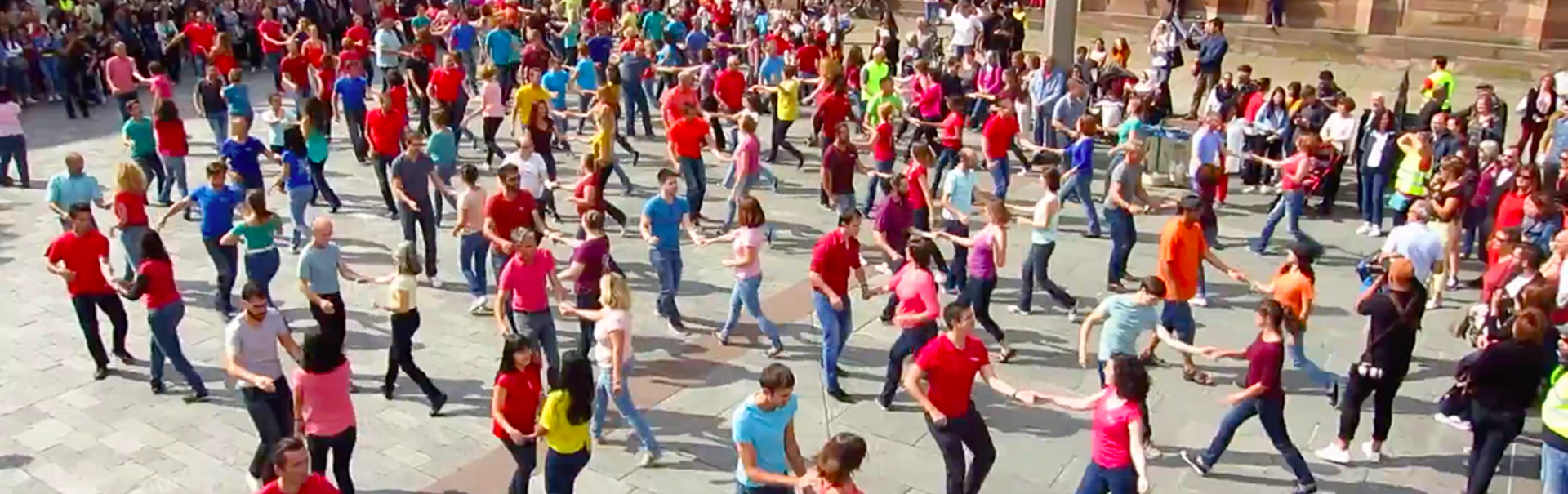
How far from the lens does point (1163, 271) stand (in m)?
10.1

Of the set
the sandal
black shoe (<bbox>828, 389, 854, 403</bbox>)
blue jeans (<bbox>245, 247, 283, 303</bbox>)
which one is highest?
blue jeans (<bbox>245, 247, 283, 303</bbox>)

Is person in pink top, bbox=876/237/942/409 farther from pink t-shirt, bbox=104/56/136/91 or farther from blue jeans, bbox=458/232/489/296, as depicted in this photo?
pink t-shirt, bbox=104/56/136/91

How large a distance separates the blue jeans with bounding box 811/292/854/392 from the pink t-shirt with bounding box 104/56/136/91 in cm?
1144

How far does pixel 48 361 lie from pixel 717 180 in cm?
755

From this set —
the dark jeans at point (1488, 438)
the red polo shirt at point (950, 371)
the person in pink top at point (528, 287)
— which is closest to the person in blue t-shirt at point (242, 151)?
the person in pink top at point (528, 287)

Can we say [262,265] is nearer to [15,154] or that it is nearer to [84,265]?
[84,265]

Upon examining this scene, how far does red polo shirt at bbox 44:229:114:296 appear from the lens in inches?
380

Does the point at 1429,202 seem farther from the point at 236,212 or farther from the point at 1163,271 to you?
the point at 236,212

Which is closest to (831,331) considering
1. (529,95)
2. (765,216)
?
(765,216)

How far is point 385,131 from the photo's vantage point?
13.8m

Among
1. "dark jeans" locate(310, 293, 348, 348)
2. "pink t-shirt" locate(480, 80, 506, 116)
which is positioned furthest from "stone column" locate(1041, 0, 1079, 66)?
"dark jeans" locate(310, 293, 348, 348)

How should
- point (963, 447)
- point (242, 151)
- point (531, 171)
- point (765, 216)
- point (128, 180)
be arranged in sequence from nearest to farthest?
1. point (963, 447)
2. point (128, 180)
3. point (531, 171)
4. point (242, 151)
5. point (765, 216)

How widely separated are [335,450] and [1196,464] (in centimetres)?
512

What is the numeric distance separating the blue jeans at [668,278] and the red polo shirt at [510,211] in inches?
38.8
